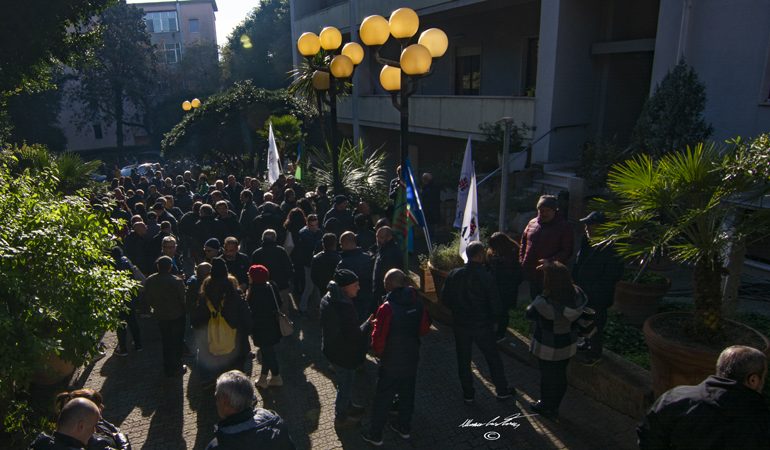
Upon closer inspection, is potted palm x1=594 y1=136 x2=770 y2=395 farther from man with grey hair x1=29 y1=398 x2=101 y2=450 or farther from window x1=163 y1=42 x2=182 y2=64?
window x1=163 y1=42 x2=182 y2=64

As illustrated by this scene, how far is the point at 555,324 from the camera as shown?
16.5 feet

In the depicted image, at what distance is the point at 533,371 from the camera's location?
6.45 metres

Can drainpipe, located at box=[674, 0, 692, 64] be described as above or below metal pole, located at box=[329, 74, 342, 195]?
above

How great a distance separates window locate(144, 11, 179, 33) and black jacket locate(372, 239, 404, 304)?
64838 millimetres

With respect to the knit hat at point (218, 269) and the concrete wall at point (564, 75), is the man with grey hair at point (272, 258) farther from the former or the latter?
the concrete wall at point (564, 75)

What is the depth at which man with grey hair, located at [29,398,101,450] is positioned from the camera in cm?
322

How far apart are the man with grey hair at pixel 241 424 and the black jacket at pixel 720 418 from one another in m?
2.45

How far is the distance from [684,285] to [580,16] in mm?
7508

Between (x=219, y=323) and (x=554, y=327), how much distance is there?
353cm

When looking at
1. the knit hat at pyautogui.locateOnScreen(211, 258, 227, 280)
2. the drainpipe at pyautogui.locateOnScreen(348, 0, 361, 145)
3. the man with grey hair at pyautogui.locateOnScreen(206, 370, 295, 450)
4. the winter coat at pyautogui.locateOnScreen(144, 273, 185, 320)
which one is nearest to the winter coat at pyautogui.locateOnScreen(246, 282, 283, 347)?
the knit hat at pyautogui.locateOnScreen(211, 258, 227, 280)

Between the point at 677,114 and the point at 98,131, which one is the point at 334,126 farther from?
the point at 98,131

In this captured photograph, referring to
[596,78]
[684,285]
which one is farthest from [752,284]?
[596,78]

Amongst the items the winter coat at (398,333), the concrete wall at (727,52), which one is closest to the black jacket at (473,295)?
the winter coat at (398,333)

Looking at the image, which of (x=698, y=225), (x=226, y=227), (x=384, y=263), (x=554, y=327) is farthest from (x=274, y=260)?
(x=698, y=225)
